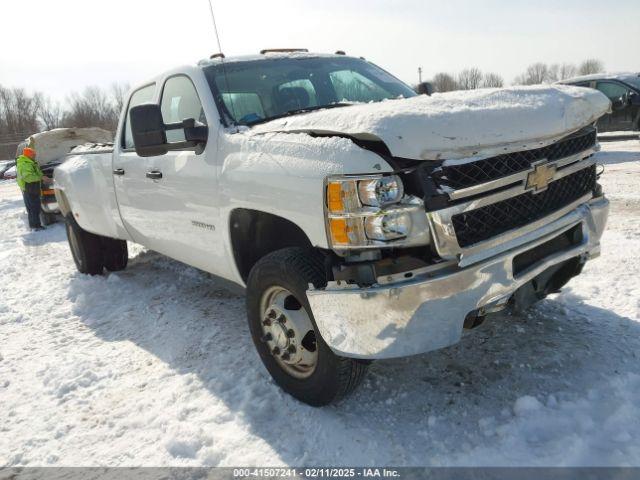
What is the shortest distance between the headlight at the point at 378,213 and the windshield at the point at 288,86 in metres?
1.28

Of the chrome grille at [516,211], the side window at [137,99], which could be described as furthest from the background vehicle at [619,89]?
the chrome grille at [516,211]

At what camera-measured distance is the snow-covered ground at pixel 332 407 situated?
2477mm

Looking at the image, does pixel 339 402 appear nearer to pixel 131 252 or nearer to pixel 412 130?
pixel 412 130

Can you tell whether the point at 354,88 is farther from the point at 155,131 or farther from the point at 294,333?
the point at 294,333

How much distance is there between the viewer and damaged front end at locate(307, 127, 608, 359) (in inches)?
89.9

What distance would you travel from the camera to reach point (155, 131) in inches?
126

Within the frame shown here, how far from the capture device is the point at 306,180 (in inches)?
98.3

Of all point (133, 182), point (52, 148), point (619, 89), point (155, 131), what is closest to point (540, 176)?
point (155, 131)

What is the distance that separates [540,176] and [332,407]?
63.2 inches

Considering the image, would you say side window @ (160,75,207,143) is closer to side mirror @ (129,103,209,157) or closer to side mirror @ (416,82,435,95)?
side mirror @ (129,103,209,157)

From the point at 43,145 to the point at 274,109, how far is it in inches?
395

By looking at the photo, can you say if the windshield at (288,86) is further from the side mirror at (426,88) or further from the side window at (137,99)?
the side window at (137,99)

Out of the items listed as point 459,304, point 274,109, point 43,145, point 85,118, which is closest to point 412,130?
point 459,304

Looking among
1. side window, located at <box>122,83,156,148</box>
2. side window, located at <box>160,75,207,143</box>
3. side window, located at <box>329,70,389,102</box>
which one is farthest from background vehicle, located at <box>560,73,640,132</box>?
side window, located at <box>160,75,207,143</box>
